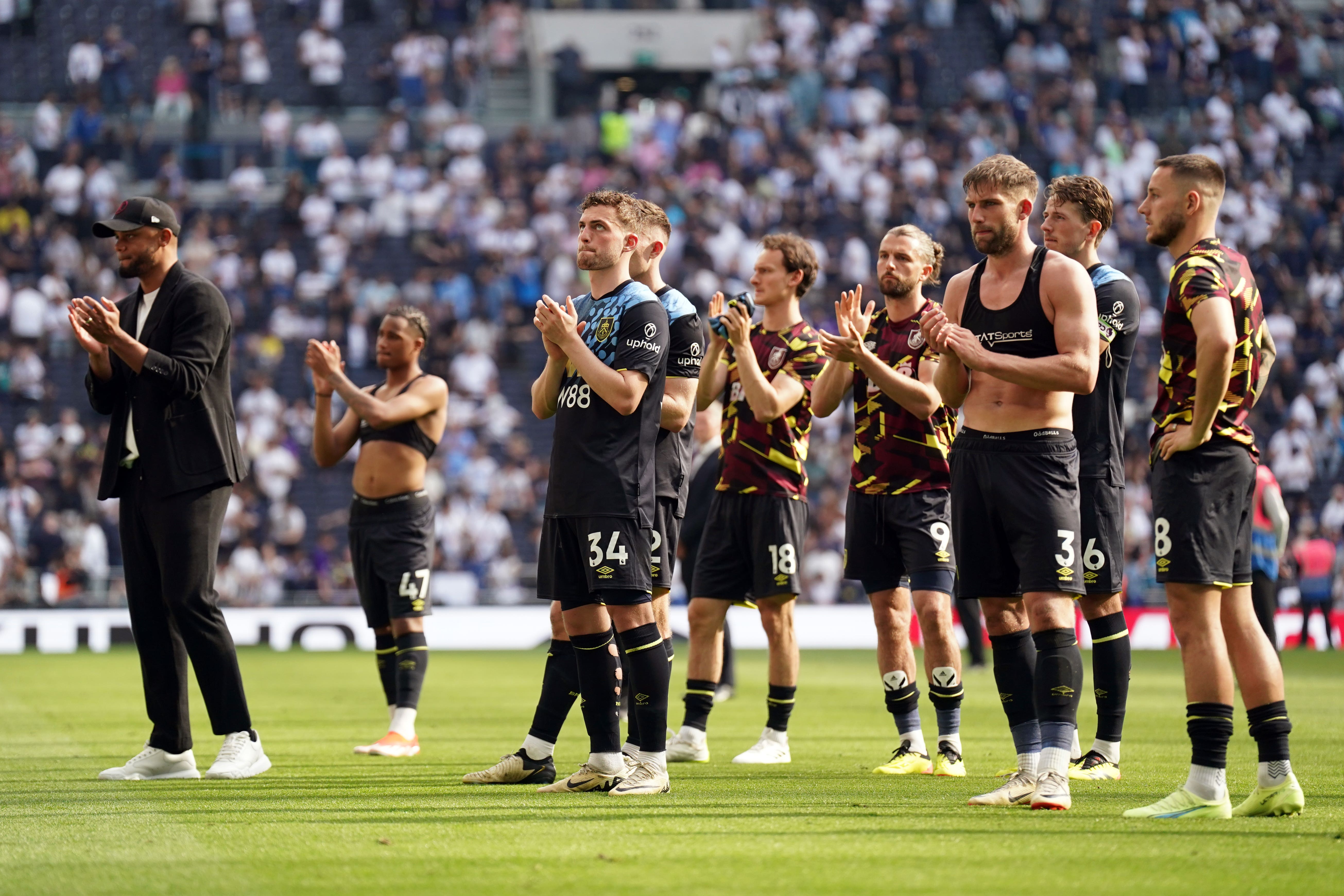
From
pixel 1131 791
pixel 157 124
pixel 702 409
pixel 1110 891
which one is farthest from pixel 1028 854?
pixel 157 124

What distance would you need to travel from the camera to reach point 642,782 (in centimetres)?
686

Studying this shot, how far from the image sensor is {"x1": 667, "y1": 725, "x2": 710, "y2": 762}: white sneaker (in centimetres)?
880

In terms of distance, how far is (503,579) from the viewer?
22.6 metres

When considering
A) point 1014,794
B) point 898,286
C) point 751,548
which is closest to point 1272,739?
point 1014,794

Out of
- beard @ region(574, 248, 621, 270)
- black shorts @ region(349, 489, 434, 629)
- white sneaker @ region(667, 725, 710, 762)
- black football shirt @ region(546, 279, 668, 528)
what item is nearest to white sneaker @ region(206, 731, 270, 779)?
black shorts @ region(349, 489, 434, 629)

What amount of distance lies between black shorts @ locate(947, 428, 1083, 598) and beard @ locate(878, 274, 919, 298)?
1666 mm

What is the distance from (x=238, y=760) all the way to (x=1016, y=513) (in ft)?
12.6

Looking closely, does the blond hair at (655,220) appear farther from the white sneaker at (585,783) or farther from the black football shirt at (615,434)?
the white sneaker at (585,783)

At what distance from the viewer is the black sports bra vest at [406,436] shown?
32.0 ft

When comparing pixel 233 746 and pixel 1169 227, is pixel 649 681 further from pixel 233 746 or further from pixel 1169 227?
pixel 1169 227

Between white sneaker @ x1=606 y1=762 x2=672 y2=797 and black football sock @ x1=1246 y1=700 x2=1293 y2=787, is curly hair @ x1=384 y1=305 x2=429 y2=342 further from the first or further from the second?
black football sock @ x1=1246 y1=700 x2=1293 y2=787

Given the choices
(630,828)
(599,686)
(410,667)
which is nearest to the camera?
(630,828)

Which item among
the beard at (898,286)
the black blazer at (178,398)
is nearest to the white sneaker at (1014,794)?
the beard at (898,286)

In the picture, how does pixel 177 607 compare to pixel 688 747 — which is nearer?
pixel 177 607
